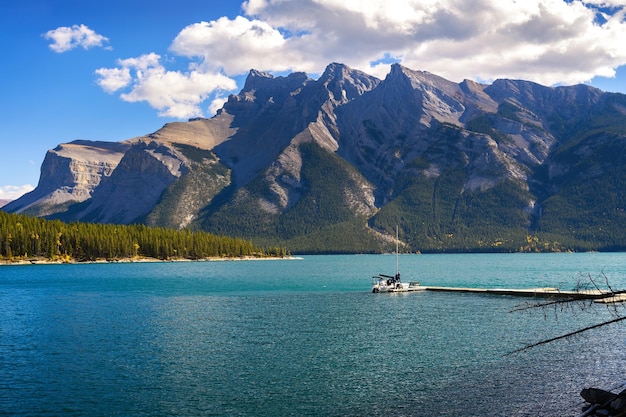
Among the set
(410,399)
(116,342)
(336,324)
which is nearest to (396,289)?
(336,324)

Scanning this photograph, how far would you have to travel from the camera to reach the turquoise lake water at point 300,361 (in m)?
36.8

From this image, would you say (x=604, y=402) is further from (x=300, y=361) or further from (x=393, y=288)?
(x=393, y=288)

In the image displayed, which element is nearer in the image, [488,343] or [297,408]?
[297,408]

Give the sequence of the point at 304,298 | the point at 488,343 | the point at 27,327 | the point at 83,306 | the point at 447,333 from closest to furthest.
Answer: the point at 488,343 → the point at 447,333 → the point at 27,327 → the point at 83,306 → the point at 304,298

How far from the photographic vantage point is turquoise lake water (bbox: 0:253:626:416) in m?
36.8

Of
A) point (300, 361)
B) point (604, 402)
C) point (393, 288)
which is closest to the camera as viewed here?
point (604, 402)

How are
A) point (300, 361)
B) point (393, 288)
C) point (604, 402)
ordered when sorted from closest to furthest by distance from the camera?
1. point (604, 402)
2. point (300, 361)
3. point (393, 288)

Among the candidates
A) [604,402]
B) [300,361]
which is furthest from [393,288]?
[604,402]

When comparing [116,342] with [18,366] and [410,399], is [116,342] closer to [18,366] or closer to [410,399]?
[18,366]

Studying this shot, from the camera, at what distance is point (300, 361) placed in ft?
162

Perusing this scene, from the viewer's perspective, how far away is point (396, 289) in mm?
115625

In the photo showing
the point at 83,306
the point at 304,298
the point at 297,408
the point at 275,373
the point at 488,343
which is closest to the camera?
the point at 297,408

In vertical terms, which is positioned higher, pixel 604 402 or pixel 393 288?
pixel 604 402

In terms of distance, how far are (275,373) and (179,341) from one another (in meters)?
18.0
